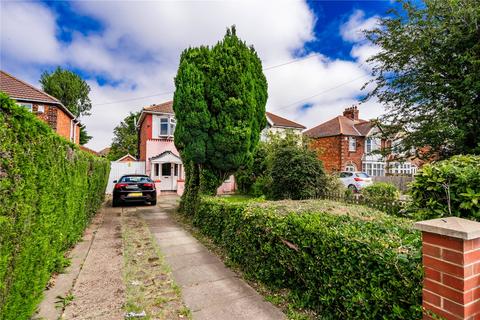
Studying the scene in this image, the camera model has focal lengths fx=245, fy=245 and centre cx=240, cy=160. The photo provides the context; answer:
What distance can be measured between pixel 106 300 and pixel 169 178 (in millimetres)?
14651

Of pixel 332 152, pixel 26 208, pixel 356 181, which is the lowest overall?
pixel 356 181

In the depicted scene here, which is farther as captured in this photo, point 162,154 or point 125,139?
point 125,139

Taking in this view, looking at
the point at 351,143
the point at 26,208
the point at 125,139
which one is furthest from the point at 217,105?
the point at 125,139

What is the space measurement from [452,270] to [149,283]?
3.62 metres

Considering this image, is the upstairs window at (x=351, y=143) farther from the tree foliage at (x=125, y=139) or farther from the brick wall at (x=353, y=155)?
the tree foliage at (x=125, y=139)

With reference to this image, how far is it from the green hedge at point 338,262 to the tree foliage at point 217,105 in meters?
3.58

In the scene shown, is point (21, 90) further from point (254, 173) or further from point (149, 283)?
point (149, 283)

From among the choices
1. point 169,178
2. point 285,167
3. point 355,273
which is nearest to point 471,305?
point 355,273

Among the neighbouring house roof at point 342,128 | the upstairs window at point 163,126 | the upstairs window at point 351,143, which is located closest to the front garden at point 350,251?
the upstairs window at point 163,126

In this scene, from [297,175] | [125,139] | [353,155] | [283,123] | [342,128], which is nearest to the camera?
[297,175]

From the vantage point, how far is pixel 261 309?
302cm

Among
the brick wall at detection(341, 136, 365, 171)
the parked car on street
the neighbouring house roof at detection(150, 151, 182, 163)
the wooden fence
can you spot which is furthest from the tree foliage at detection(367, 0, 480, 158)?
the brick wall at detection(341, 136, 365, 171)

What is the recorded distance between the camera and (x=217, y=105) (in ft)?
24.3

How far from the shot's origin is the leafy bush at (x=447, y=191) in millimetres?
2803
